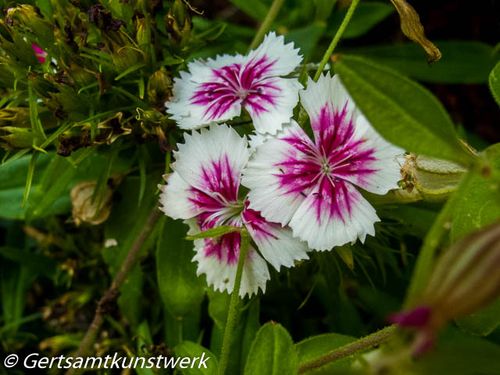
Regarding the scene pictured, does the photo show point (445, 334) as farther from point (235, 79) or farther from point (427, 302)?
point (427, 302)

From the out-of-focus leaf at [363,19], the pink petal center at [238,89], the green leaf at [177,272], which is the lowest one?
the green leaf at [177,272]

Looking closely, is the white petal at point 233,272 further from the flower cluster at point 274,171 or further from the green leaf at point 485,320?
the green leaf at point 485,320

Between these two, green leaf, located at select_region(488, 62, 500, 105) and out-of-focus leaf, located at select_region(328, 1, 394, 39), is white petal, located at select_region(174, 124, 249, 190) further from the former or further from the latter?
out-of-focus leaf, located at select_region(328, 1, 394, 39)

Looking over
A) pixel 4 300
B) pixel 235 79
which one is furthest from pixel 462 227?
pixel 4 300

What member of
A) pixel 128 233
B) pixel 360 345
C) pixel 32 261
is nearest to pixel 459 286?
pixel 360 345

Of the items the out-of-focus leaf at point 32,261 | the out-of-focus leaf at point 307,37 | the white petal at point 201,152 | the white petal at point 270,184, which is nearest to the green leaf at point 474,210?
the white petal at point 270,184

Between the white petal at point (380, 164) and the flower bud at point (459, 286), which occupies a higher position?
the white petal at point (380, 164)

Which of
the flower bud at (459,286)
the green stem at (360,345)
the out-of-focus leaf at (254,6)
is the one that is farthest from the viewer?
the out-of-focus leaf at (254,6)
